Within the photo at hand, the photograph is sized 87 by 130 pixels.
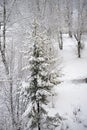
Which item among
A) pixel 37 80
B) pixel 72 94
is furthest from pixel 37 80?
pixel 72 94

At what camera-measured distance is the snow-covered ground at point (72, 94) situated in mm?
15992

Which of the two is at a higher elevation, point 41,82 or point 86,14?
point 86,14

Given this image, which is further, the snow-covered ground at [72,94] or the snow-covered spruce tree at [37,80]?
the snow-covered ground at [72,94]

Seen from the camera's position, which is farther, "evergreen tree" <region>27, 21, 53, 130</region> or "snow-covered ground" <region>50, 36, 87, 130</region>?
"snow-covered ground" <region>50, 36, 87, 130</region>

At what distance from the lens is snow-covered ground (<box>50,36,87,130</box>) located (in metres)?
16.0

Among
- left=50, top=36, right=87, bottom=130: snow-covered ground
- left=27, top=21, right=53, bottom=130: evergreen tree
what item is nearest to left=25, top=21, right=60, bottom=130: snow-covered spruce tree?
left=27, top=21, right=53, bottom=130: evergreen tree

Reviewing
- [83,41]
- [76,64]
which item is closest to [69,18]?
[83,41]

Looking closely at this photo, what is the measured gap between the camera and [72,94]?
1861cm

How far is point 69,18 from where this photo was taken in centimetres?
2642

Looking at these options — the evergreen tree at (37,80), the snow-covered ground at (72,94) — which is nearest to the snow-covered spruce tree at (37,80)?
the evergreen tree at (37,80)

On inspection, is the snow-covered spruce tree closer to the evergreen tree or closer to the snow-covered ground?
→ the evergreen tree

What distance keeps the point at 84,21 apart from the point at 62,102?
11048 mm

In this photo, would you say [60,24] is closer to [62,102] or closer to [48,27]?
[48,27]

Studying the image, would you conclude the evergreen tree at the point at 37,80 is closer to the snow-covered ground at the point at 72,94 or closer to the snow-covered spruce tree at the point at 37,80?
the snow-covered spruce tree at the point at 37,80
